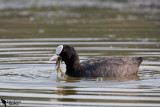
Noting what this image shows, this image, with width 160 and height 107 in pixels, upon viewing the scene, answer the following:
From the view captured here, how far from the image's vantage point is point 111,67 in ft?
39.7

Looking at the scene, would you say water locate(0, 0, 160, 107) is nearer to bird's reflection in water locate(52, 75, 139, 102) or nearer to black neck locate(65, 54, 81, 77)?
bird's reflection in water locate(52, 75, 139, 102)

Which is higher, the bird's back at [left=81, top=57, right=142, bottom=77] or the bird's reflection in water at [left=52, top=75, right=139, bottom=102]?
the bird's back at [left=81, top=57, right=142, bottom=77]

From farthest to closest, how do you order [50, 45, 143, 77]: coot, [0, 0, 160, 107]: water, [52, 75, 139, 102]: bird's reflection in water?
1. [50, 45, 143, 77]: coot
2. [52, 75, 139, 102]: bird's reflection in water
3. [0, 0, 160, 107]: water

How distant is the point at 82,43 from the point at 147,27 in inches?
202

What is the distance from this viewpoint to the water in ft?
31.8

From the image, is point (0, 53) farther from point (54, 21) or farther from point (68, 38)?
point (54, 21)

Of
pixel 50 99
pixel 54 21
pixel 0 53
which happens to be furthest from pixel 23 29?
pixel 50 99

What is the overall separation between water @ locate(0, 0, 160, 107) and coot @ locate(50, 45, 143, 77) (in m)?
0.32

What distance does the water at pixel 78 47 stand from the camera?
31.8 ft

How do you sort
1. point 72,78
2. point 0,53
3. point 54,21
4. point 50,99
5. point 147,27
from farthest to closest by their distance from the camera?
1. point 54,21
2. point 147,27
3. point 0,53
4. point 72,78
5. point 50,99

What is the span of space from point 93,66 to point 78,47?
15.3ft

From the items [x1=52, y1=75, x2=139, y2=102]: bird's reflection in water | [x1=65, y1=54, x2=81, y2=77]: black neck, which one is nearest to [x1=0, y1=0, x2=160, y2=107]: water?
[x1=52, y1=75, x2=139, y2=102]: bird's reflection in water

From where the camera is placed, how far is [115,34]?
65.4ft

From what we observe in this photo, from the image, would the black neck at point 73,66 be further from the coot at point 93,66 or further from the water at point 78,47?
the water at point 78,47
